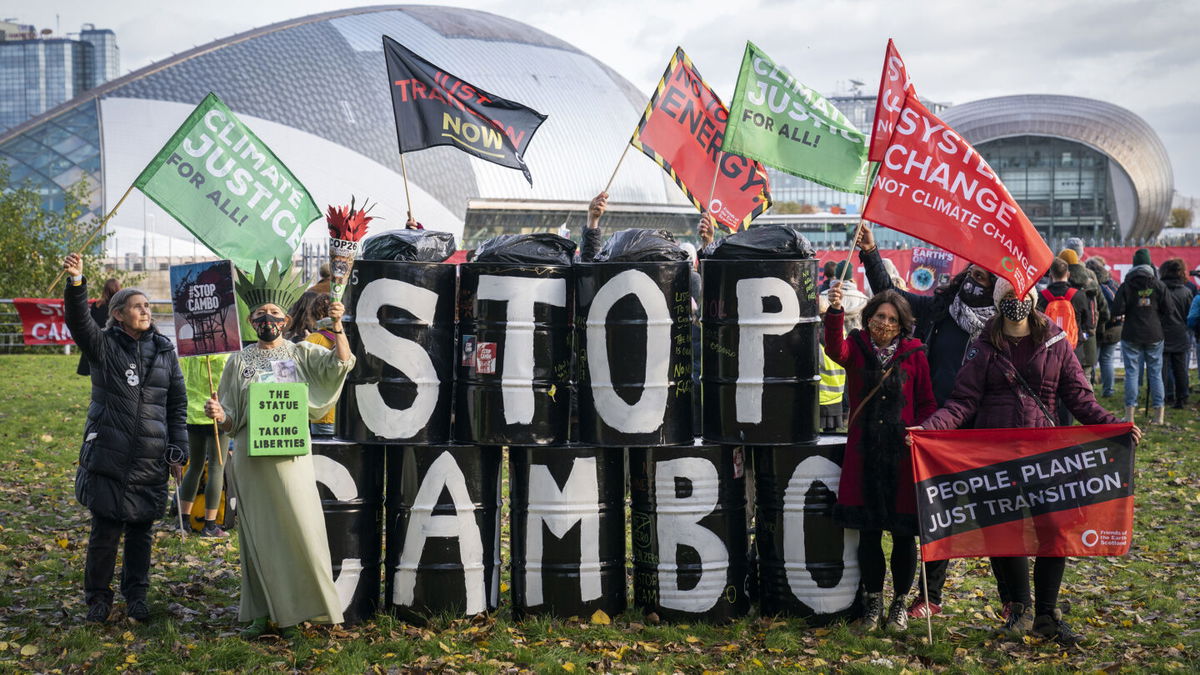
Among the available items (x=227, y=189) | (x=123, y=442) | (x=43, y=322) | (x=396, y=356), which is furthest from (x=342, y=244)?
(x=43, y=322)

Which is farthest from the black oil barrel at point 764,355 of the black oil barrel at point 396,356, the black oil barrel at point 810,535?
the black oil barrel at point 396,356

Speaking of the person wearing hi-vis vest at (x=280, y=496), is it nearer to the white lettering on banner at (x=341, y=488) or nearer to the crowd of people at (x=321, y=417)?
the crowd of people at (x=321, y=417)

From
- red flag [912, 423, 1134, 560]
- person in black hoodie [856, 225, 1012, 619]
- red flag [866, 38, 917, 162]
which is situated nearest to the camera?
red flag [912, 423, 1134, 560]

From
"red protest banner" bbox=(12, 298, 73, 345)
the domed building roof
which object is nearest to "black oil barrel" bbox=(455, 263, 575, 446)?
"red protest banner" bbox=(12, 298, 73, 345)

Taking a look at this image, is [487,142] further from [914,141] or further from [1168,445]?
[1168,445]

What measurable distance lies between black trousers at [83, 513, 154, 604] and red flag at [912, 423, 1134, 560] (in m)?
4.43

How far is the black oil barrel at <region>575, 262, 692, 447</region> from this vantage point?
20.9ft

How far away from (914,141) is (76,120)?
4981 cm

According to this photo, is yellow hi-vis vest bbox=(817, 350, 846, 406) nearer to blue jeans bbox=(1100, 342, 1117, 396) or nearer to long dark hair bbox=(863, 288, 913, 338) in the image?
long dark hair bbox=(863, 288, 913, 338)

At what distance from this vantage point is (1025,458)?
6.25 m

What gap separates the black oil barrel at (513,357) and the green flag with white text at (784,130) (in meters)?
3.57

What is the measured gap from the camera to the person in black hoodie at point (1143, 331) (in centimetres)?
1422

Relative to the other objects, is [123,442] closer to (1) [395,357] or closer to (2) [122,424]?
(2) [122,424]

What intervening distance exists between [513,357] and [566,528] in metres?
1.01
